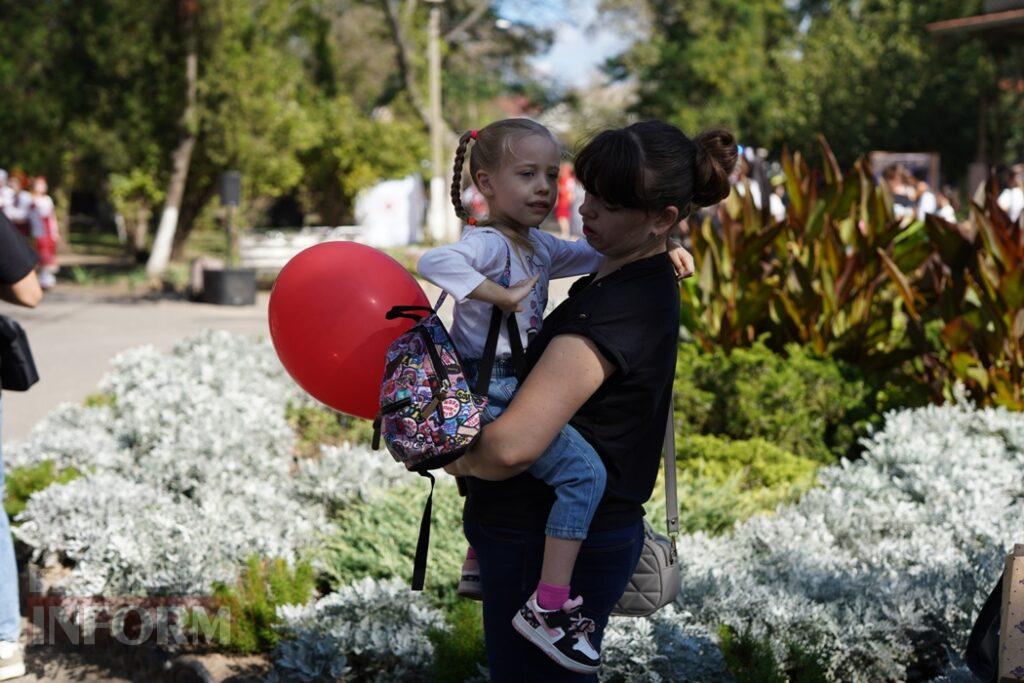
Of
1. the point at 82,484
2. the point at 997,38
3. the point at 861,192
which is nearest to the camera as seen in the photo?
the point at 82,484

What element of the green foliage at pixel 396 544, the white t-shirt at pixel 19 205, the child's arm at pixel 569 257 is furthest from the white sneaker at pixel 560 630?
the white t-shirt at pixel 19 205

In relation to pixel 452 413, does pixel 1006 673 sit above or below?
below

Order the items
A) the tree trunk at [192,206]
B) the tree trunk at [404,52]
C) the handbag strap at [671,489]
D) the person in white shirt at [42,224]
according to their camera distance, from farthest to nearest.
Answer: the tree trunk at [404,52] < the tree trunk at [192,206] < the person in white shirt at [42,224] < the handbag strap at [671,489]

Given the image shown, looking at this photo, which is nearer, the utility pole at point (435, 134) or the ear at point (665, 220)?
the ear at point (665, 220)

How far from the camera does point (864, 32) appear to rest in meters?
34.2

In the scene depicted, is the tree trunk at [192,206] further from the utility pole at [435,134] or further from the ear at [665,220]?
the ear at [665,220]

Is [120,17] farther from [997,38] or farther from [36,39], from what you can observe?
[997,38]

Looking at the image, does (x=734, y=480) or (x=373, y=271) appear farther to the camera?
(x=734, y=480)

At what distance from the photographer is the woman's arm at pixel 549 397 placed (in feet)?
6.78

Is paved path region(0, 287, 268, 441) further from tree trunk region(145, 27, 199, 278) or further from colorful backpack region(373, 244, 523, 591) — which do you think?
colorful backpack region(373, 244, 523, 591)

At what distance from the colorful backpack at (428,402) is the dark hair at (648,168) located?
43 centimetres

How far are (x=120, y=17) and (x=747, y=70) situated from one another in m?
25.7

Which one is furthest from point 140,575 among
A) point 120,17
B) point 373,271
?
point 120,17

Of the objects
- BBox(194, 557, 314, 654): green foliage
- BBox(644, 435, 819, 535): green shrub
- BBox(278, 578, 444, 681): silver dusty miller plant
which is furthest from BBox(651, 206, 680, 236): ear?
BBox(644, 435, 819, 535): green shrub
